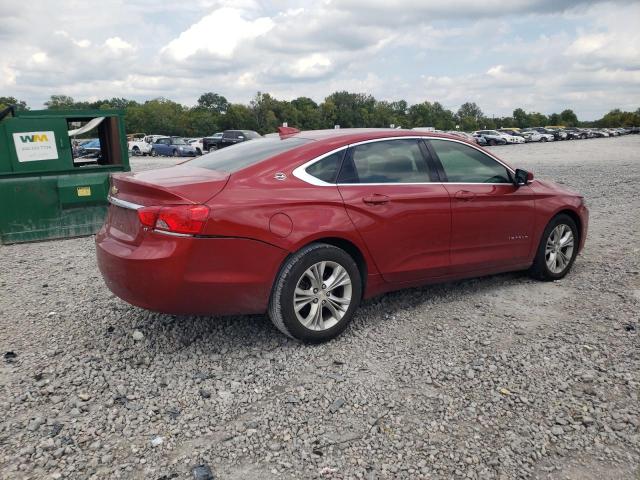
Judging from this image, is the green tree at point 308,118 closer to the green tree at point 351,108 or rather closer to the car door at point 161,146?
the green tree at point 351,108

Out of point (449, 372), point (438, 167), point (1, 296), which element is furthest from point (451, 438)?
point (1, 296)

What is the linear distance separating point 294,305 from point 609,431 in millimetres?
2040

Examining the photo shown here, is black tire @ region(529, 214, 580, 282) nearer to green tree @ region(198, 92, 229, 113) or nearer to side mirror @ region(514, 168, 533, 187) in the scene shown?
side mirror @ region(514, 168, 533, 187)

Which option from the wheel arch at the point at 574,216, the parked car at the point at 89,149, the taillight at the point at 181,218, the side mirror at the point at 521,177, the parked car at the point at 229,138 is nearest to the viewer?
the taillight at the point at 181,218

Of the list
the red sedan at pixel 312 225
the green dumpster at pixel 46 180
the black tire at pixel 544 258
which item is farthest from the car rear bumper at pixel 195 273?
the green dumpster at pixel 46 180

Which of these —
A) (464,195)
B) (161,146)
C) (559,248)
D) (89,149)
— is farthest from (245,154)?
(161,146)

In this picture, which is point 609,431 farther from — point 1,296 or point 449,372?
point 1,296

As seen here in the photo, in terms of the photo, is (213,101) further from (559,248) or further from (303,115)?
(559,248)

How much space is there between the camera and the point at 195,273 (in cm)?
343

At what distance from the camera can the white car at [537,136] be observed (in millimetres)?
55969

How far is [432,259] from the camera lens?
448cm

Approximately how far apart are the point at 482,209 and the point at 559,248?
50.9 inches

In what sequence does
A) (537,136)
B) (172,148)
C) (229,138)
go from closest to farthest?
(229,138), (172,148), (537,136)

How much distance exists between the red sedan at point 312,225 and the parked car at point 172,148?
104ft
